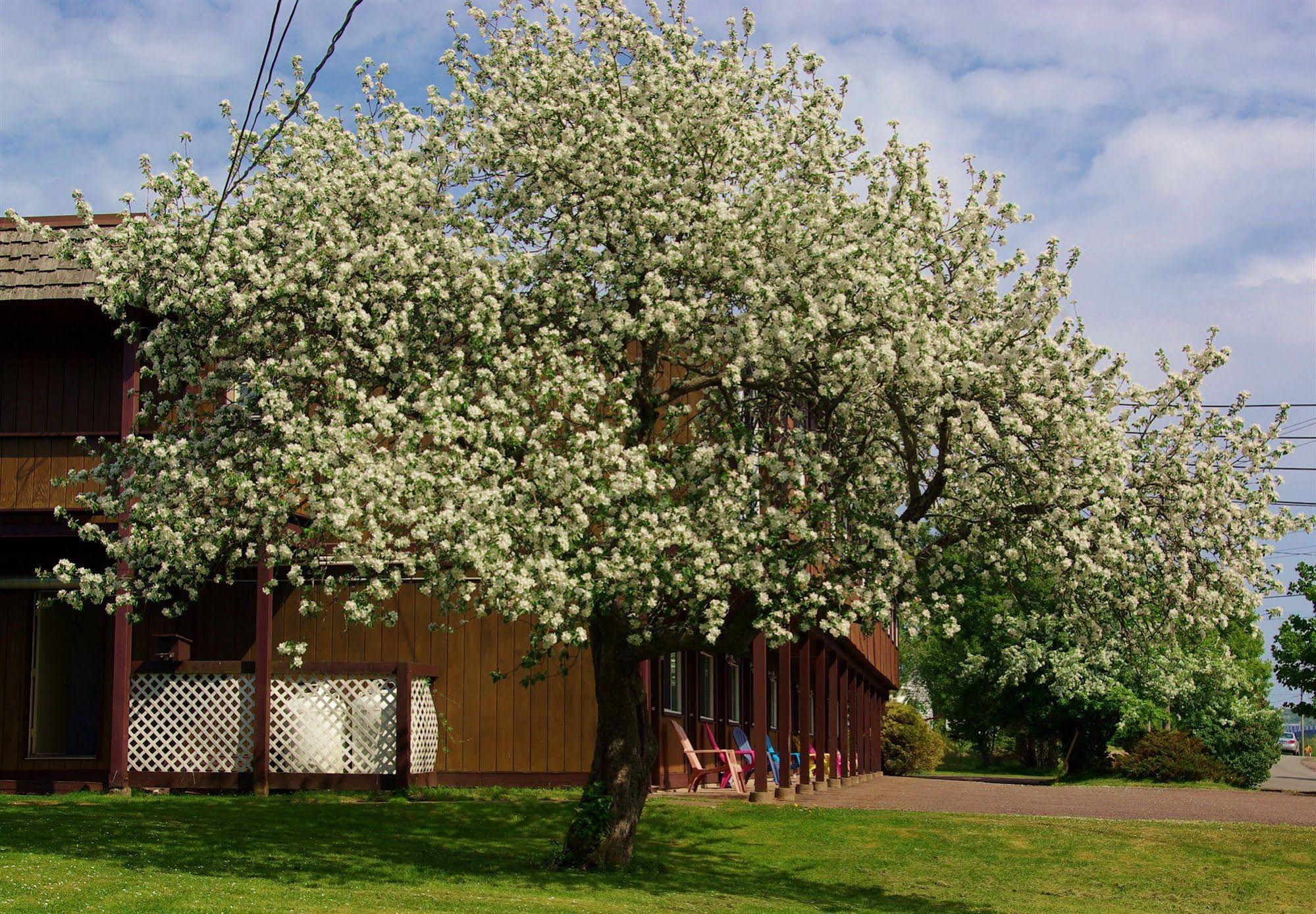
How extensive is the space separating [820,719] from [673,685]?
5.08m

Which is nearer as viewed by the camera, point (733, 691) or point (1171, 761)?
point (733, 691)

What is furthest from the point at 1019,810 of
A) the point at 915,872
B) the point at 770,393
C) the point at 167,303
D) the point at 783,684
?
the point at 167,303

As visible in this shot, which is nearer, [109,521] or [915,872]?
[915,872]

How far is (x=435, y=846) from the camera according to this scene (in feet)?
47.1

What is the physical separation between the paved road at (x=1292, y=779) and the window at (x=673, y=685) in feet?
61.2

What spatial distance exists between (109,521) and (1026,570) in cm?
1274

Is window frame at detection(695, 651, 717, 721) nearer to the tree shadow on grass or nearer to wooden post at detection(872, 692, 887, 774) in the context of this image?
the tree shadow on grass

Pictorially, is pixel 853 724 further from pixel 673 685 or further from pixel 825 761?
pixel 673 685

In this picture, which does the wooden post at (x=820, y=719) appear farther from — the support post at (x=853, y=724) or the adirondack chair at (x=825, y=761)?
the support post at (x=853, y=724)

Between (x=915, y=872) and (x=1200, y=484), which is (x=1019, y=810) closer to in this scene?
(x=915, y=872)

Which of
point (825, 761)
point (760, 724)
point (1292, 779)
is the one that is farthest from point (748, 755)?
point (1292, 779)

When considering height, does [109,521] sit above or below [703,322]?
below

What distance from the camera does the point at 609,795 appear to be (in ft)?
44.1

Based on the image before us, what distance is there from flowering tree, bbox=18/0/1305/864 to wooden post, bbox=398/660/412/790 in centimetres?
569
